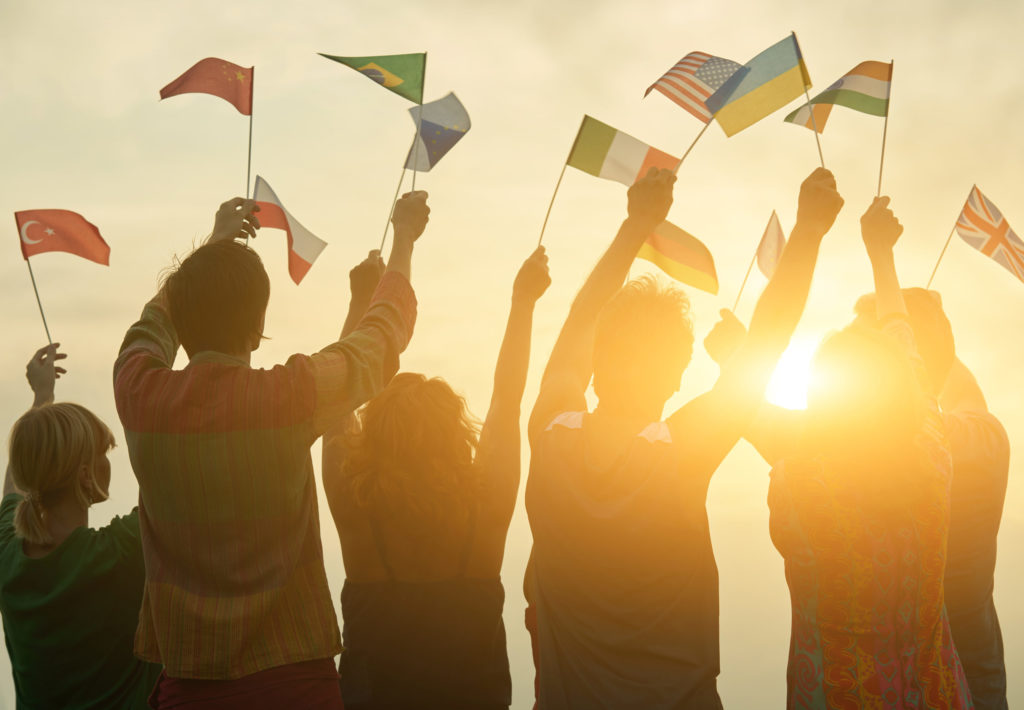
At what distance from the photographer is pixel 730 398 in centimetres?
229

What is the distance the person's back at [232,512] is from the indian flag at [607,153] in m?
2.36

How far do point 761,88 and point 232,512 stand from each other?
2.93 metres

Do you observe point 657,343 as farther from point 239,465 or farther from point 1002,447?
point 1002,447

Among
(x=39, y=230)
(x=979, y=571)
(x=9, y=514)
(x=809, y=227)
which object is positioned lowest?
(x=979, y=571)

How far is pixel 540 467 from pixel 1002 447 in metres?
1.92

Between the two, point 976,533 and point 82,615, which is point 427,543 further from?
point 976,533

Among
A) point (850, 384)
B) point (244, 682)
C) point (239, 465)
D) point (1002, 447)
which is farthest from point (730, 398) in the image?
point (1002, 447)

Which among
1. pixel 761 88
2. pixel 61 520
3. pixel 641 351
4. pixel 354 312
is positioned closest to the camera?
pixel 641 351

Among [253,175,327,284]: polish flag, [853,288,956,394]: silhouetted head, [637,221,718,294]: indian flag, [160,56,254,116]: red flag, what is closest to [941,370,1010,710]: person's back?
[853,288,956,394]: silhouetted head

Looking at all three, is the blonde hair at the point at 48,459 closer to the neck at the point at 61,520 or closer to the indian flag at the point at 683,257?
the neck at the point at 61,520

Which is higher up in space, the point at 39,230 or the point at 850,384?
the point at 39,230

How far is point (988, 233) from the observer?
532cm

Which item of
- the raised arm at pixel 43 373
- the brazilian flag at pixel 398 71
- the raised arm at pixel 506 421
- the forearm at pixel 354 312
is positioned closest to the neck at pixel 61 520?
the raised arm at pixel 43 373

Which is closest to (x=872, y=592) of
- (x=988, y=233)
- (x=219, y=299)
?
(x=219, y=299)
